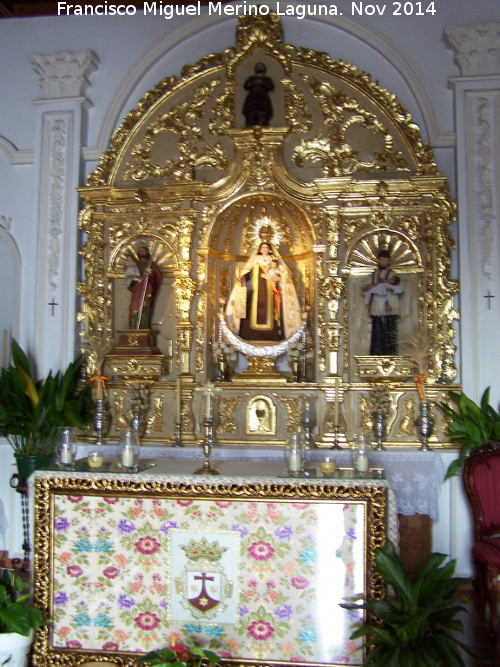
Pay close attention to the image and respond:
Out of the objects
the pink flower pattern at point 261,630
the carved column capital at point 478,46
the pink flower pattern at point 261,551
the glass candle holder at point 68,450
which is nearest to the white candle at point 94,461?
the glass candle holder at point 68,450

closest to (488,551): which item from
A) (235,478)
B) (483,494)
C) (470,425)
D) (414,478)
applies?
(483,494)

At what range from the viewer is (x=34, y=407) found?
21.4ft

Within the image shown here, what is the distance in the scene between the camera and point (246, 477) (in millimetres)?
4043

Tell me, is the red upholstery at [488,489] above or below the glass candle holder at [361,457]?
below

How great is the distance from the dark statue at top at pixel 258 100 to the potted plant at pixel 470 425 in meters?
3.37

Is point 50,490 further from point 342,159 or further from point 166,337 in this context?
point 342,159

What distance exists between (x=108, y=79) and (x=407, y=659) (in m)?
6.39

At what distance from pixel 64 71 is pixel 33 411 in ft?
11.9

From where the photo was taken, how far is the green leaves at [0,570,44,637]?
390 cm

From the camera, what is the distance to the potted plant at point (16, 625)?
389cm

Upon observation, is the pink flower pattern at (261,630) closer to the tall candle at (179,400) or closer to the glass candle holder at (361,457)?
the glass candle holder at (361,457)

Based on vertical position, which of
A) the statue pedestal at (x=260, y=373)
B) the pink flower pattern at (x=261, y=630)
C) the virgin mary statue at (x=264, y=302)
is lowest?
the pink flower pattern at (x=261, y=630)

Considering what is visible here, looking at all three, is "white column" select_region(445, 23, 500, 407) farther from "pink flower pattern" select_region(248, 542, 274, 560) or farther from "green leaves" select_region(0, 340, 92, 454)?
"green leaves" select_region(0, 340, 92, 454)

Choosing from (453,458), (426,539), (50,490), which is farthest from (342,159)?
(50,490)
